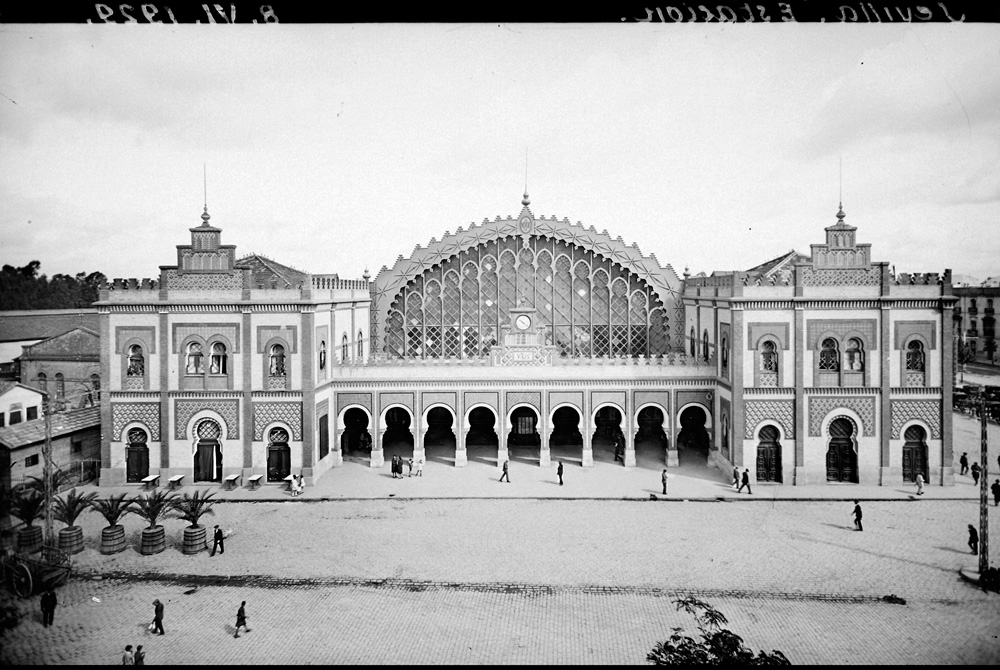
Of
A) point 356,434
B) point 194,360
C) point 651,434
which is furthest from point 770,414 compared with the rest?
point 194,360

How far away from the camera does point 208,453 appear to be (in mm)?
32406

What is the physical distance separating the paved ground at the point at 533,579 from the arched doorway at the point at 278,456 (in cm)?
101

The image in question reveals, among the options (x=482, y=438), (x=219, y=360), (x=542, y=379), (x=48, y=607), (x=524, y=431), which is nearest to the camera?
(x=48, y=607)

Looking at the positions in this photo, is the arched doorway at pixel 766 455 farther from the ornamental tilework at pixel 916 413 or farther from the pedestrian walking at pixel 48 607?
the pedestrian walking at pixel 48 607

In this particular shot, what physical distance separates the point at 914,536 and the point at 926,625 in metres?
7.38

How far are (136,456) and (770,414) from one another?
Result: 98.7ft

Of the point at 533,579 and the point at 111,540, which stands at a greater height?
the point at 111,540

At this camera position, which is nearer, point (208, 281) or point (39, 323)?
point (208, 281)

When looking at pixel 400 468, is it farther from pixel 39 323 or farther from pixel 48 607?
pixel 39 323

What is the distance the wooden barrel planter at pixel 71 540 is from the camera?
78.1 feet

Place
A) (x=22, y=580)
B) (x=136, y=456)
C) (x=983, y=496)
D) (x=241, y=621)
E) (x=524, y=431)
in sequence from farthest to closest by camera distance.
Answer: (x=524, y=431) → (x=136, y=456) → (x=983, y=496) → (x=22, y=580) → (x=241, y=621)

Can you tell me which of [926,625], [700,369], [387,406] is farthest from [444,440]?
[926,625]

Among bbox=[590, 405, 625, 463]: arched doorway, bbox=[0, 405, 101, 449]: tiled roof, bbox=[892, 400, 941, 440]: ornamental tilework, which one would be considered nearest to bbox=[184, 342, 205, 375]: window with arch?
bbox=[0, 405, 101, 449]: tiled roof

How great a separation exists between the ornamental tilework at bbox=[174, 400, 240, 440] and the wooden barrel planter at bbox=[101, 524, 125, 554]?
810 centimetres
